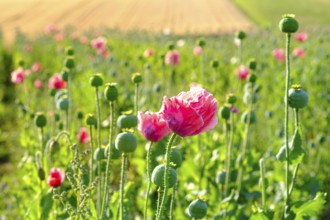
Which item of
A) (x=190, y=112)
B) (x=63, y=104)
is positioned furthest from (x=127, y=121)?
(x=63, y=104)

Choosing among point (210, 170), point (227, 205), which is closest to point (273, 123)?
point (210, 170)

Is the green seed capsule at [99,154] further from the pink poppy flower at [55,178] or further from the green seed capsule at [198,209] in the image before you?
the green seed capsule at [198,209]

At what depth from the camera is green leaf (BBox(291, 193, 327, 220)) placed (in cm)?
183

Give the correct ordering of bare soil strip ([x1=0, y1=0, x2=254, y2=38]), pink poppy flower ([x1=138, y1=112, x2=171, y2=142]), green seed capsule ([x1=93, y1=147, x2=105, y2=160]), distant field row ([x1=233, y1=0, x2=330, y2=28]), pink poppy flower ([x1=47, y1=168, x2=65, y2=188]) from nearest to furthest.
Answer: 1. pink poppy flower ([x1=138, y1=112, x2=171, y2=142])
2. green seed capsule ([x1=93, y1=147, x2=105, y2=160])
3. pink poppy flower ([x1=47, y1=168, x2=65, y2=188])
4. bare soil strip ([x1=0, y1=0, x2=254, y2=38])
5. distant field row ([x1=233, y1=0, x2=330, y2=28])

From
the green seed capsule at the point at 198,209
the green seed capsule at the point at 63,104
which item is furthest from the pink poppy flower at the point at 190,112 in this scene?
the green seed capsule at the point at 63,104

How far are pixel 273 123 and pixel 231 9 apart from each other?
22.1m

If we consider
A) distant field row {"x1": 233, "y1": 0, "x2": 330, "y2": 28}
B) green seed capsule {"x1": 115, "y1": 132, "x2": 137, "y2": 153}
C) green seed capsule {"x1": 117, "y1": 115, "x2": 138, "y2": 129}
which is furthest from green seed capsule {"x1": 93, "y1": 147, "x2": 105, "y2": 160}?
distant field row {"x1": 233, "y1": 0, "x2": 330, "y2": 28}

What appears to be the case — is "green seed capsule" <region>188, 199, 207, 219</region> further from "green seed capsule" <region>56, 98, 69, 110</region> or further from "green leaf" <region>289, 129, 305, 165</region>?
"green seed capsule" <region>56, 98, 69, 110</region>

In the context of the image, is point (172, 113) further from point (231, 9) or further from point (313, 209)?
point (231, 9)

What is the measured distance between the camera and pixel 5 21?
2116 centimetres

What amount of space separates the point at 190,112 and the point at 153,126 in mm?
201

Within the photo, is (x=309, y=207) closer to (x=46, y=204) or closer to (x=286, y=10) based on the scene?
(x=46, y=204)

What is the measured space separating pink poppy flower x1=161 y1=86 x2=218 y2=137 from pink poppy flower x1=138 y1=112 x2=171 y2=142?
0.15 metres

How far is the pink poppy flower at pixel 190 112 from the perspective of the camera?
49.3 inches
